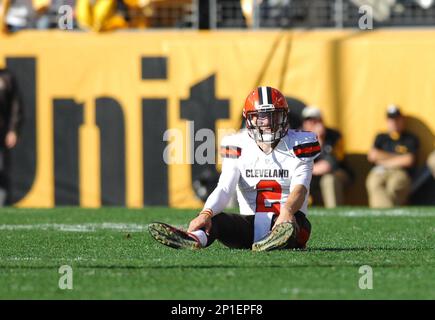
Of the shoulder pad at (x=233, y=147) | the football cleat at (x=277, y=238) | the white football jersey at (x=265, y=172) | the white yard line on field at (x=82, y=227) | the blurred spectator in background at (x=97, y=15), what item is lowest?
the white yard line on field at (x=82, y=227)

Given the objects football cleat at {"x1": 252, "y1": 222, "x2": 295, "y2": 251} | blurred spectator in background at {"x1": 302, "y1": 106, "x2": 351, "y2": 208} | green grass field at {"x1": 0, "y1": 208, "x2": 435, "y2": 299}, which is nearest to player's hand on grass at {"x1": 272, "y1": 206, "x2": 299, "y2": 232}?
football cleat at {"x1": 252, "y1": 222, "x2": 295, "y2": 251}

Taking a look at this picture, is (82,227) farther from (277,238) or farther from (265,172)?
(277,238)

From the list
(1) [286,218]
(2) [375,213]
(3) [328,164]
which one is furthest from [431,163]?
(1) [286,218]

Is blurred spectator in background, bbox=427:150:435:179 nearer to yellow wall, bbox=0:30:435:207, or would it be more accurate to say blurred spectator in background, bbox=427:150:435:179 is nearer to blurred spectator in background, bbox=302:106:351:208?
yellow wall, bbox=0:30:435:207

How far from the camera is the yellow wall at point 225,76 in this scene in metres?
14.1

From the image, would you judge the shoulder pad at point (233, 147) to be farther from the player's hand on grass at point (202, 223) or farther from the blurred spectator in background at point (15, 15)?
the blurred spectator in background at point (15, 15)

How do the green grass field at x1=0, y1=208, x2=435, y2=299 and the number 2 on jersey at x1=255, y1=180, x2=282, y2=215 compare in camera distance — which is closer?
the green grass field at x1=0, y1=208, x2=435, y2=299

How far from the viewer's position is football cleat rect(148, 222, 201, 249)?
769cm

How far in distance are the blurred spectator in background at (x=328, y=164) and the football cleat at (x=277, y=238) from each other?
5894mm

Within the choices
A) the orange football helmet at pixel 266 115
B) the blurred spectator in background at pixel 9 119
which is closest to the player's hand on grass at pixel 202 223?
the orange football helmet at pixel 266 115

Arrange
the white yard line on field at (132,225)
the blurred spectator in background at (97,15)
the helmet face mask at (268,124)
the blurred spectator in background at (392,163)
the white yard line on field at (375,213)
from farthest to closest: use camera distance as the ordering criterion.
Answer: the blurred spectator in background at (97,15) → the blurred spectator in background at (392,163) → the white yard line on field at (375,213) → the white yard line on field at (132,225) → the helmet face mask at (268,124)

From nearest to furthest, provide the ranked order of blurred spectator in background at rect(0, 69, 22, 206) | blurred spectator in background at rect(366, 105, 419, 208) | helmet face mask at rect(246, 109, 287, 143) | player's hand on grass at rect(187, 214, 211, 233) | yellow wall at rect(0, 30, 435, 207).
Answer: player's hand on grass at rect(187, 214, 211, 233)
helmet face mask at rect(246, 109, 287, 143)
blurred spectator in background at rect(366, 105, 419, 208)
yellow wall at rect(0, 30, 435, 207)
blurred spectator in background at rect(0, 69, 22, 206)

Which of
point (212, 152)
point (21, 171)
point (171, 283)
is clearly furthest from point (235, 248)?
point (21, 171)

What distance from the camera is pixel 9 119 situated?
14414mm
